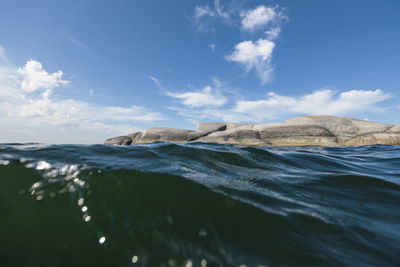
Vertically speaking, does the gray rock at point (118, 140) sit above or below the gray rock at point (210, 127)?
below

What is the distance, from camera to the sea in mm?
938

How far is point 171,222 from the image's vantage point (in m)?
1.15

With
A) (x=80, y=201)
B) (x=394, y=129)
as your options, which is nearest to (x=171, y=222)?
(x=80, y=201)

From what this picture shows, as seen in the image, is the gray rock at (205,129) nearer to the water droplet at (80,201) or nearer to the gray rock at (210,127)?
the gray rock at (210,127)

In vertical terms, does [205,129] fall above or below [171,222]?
above

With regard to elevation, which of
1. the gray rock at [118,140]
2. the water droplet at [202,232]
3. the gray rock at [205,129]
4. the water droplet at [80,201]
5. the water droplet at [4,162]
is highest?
the gray rock at [205,129]

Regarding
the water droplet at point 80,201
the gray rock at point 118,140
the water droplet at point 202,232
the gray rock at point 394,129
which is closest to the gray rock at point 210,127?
the gray rock at point 118,140

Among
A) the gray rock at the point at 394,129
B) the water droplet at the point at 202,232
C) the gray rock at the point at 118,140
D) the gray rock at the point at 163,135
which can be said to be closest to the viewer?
the water droplet at the point at 202,232

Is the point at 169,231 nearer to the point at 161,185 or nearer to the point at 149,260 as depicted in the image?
the point at 149,260

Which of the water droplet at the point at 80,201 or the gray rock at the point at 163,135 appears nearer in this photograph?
the water droplet at the point at 80,201

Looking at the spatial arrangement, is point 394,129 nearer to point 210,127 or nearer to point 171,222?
point 210,127

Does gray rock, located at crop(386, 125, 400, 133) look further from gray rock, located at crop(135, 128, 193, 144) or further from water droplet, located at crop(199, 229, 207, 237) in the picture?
water droplet, located at crop(199, 229, 207, 237)

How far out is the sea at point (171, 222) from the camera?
94cm

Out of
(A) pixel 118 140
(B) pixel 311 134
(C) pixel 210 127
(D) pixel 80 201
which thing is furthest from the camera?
(C) pixel 210 127
